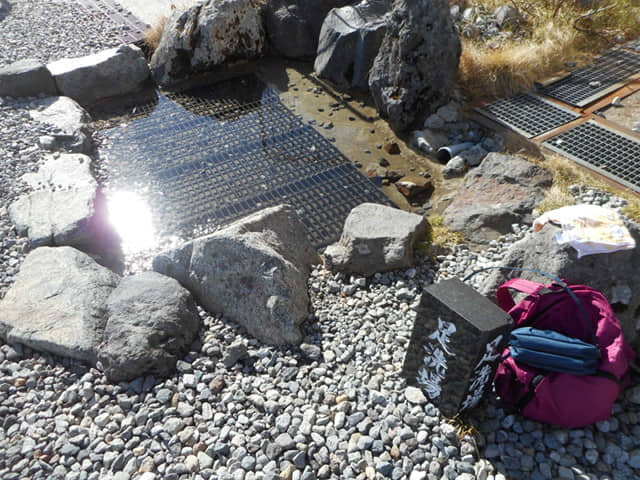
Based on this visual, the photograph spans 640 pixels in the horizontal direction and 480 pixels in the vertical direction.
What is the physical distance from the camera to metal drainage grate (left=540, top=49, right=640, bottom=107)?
5746 millimetres

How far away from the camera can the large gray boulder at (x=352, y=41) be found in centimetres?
639

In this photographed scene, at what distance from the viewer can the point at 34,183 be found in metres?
4.93

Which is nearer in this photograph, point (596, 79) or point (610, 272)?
point (610, 272)

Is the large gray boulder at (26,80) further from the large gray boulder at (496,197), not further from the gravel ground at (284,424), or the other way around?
the large gray boulder at (496,197)

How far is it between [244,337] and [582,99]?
190 inches

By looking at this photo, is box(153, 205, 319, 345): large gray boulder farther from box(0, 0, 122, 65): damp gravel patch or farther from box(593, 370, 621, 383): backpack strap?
box(0, 0, 122, 65): damp gravel patch

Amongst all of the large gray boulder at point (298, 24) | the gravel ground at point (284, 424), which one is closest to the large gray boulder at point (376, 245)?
the gravel ground at point (284, 424)

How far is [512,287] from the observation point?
115 inches

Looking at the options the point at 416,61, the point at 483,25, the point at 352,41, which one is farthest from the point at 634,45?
the point at 352,41

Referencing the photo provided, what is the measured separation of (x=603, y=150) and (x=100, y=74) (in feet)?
20.0

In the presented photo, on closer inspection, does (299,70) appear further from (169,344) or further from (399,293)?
(169,344)

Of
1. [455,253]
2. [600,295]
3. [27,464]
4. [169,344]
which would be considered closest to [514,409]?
[600,295]

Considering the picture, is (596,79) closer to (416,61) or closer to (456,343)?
(416,61)

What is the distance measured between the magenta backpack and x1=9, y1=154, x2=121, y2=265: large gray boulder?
344 cm
